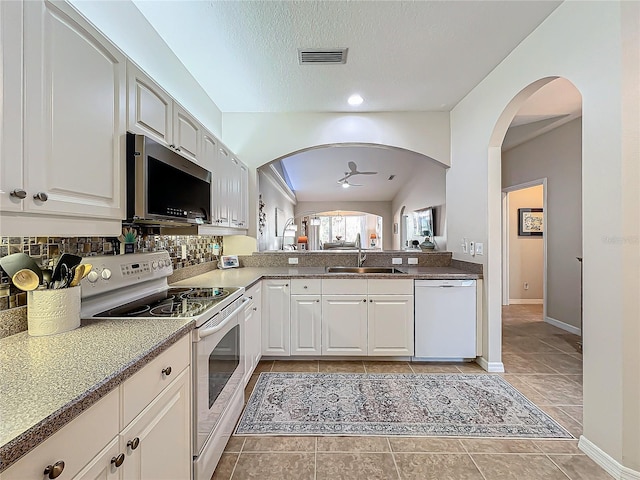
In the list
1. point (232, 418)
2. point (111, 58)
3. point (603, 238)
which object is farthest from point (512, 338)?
point (111, 58)

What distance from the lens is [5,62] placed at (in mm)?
877

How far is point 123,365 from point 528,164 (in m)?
5.51

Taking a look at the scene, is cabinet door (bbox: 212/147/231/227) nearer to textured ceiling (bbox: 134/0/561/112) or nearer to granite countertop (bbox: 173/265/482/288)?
granite countertop (bbox: 173/265/482/288)

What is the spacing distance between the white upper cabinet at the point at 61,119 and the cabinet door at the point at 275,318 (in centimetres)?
173

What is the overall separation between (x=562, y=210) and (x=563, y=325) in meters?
1.50

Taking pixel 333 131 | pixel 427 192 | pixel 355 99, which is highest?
pixel 355 99

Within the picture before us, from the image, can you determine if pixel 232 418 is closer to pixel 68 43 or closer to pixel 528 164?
pixel 68 43

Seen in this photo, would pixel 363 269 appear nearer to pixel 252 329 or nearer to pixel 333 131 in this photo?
pixel 252 329

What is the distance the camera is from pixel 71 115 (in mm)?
1121

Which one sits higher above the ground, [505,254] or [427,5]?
[427,5]

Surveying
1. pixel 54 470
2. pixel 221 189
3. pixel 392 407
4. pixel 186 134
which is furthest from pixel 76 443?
pixel 221 189

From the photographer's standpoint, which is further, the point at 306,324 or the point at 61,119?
the point at 306,324

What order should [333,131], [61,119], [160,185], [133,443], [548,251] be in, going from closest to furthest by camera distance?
[133,443], [61,119], [160,185], [333,131], [548,251]

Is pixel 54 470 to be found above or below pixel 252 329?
above
